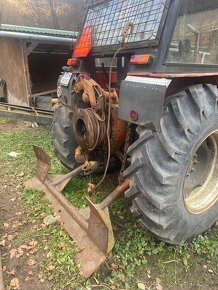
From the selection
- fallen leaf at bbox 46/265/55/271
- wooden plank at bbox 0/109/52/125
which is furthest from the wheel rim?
wooden plank at bbox 0/109/52/125

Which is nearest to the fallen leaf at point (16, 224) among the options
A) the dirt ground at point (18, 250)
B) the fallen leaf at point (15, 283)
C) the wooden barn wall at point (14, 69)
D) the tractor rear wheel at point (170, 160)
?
the dirt ground at point (18, 250)

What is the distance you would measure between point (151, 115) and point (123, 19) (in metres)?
1.26

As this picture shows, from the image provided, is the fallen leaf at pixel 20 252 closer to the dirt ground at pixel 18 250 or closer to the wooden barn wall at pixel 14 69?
the dirt ground at pixel 18 250

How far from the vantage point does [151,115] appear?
2.05m

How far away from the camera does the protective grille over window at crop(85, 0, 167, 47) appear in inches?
94.4

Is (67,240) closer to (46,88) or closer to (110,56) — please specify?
(110,56)

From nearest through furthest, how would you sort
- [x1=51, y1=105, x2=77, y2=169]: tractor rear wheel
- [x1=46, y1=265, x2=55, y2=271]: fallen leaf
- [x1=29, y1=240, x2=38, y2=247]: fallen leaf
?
[x1=46, y1=265, x2=55, y2=271]: fallen leaf
[x1=29, y1=240, x2=38, y2=247]: fallen leaf
[x1=51, y1=105, x2=77, y2=169]: tractor rear wheel

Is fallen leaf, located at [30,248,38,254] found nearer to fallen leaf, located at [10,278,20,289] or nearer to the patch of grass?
fallen leaf, located at [10,278,20,289]

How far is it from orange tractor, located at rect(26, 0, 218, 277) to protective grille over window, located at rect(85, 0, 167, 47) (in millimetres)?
11

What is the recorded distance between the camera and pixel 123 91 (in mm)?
2240

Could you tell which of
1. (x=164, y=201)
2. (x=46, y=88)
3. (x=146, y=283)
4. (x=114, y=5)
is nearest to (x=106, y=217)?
(x=164, y=201)

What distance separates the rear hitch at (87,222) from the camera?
224 cm

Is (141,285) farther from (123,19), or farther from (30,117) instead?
(30,117)

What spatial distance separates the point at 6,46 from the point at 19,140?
3.66m
